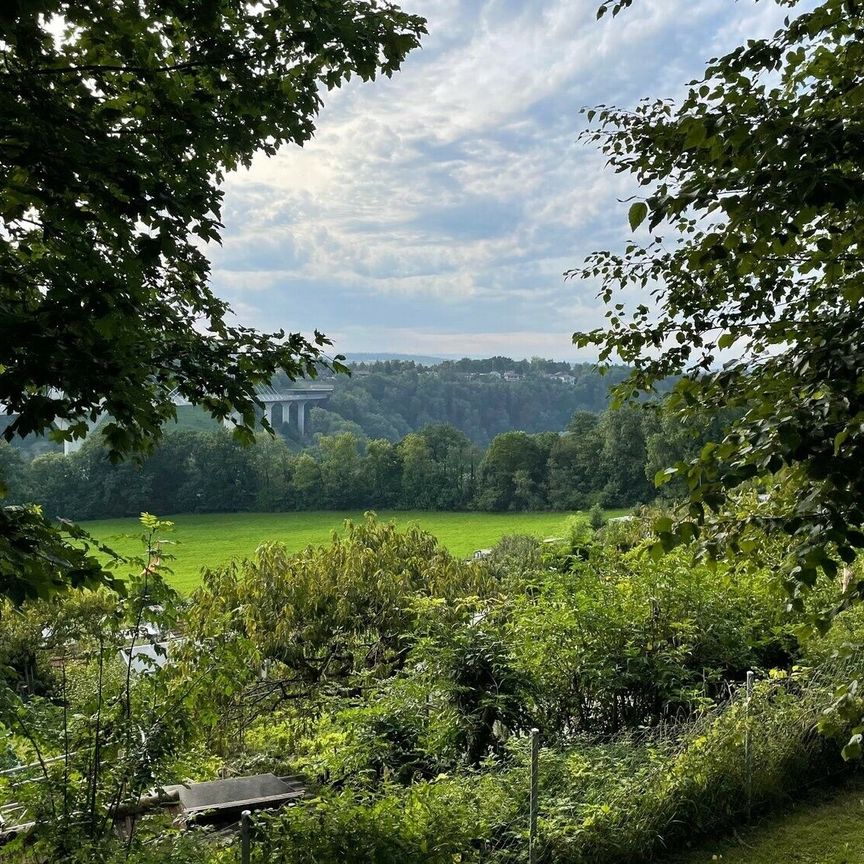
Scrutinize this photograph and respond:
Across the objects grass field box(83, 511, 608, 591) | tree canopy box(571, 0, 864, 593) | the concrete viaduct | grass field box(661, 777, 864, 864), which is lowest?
grass field box(83, 511, 608, 591)

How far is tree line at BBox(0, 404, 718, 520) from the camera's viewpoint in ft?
153

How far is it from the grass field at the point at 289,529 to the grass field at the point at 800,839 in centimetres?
3089

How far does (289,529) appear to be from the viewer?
46.4 meters

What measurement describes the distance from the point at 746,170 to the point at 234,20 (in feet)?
8.71

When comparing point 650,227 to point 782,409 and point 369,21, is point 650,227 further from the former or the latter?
point 369,21

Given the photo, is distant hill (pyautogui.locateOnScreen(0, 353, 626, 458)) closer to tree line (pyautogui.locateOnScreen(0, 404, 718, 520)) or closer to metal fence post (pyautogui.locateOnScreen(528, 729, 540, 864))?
tree line (pyautogui.locateOnScreen(0, 404, 718, 520))

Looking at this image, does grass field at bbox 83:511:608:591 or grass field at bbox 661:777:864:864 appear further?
grass field at bbox 83:511:608:591

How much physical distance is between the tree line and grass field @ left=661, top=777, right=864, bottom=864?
133 feet

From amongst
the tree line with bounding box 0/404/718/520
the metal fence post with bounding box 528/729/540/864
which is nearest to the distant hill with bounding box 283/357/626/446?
the tree line with bounding box 0/404/718/520

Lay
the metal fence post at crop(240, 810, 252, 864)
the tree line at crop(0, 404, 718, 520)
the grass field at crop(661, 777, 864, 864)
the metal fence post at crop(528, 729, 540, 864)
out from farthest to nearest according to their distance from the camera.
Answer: the tree line at crop(0, 404, 718, 520) < the grass field at crop(661, 777, 864, 864) < the metal fence post at crop(528, 729, 540, 864) < the metal fence post at crop(240, 810, 252, 864)

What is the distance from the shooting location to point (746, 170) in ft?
6.95

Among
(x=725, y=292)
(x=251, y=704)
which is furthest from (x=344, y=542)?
(x=725, y=292)

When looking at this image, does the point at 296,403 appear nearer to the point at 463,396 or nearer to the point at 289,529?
the point at 289,529

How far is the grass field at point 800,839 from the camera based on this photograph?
16.2 feet
